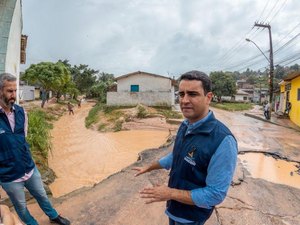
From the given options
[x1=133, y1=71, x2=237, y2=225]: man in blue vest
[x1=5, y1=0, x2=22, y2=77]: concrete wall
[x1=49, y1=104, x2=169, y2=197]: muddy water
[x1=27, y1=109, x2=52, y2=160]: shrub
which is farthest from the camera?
[x1=27, y1=109, x2=52, y2=160]: shrub

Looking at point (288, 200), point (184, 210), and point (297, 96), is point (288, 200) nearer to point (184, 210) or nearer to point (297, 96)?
point (184, 210)

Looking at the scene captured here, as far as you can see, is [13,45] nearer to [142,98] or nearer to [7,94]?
[7,94]

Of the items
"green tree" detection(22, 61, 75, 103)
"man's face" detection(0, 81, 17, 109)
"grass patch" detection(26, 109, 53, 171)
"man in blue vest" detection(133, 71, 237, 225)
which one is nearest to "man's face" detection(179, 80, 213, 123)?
"man in blue vest" detection(133, 71, 237, 225)

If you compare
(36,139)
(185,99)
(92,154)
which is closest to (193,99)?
(185,99)

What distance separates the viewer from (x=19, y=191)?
3.06 m

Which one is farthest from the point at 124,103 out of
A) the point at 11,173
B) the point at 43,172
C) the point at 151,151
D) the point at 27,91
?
the point at 27,91

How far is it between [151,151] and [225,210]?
4928 mm

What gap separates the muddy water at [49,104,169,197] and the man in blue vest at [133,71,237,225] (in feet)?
16.2

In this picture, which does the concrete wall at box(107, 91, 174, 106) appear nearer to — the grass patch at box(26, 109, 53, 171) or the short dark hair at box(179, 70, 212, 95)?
the grass patch at box(26, 109, 53, 171)

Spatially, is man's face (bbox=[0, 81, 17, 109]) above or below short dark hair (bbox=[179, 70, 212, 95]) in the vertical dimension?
below

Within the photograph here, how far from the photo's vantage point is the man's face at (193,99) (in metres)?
1.93

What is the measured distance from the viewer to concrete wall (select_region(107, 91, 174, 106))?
77.5 ft

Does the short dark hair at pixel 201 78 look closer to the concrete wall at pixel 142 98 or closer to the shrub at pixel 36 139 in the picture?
the shrub at pixel 36 139

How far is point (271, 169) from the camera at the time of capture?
7.39m
